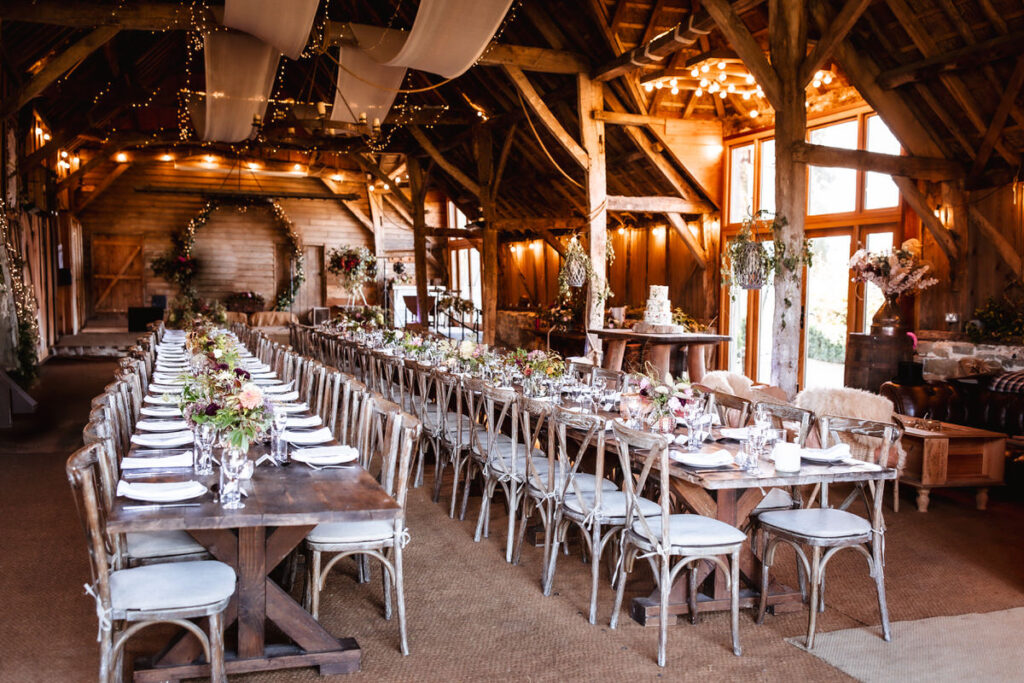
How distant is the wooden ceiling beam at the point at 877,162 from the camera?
6.95 meters

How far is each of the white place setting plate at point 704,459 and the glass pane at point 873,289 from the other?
23.5 ft

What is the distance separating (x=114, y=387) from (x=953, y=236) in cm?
823

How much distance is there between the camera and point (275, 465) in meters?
3.55

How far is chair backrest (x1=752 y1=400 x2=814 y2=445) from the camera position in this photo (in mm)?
4305

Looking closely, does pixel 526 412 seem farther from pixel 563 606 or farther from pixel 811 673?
pixel 811 673

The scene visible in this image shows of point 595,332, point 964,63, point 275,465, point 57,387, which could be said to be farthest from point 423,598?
point 57,387

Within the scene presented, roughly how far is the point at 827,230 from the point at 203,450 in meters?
9.45

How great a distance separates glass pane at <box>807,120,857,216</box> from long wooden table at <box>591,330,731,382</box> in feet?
7.96

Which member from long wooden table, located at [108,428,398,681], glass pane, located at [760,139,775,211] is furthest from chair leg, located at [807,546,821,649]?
glass pane, located at [760,139,775,211]

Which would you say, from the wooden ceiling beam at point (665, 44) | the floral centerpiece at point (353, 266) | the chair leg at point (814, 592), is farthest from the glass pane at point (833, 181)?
the floral centerpiece at point (353, 266)

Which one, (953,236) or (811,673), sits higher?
(953,236)

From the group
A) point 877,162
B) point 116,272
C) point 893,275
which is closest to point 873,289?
point 893,275

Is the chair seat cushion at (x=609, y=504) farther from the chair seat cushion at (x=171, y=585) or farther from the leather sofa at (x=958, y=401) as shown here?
the leather sofa at (x=958, y=401)

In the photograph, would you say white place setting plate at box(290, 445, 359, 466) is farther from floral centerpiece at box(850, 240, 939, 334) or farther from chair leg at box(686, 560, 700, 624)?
floral centerpiece at box(850, 240, 939, 334)
